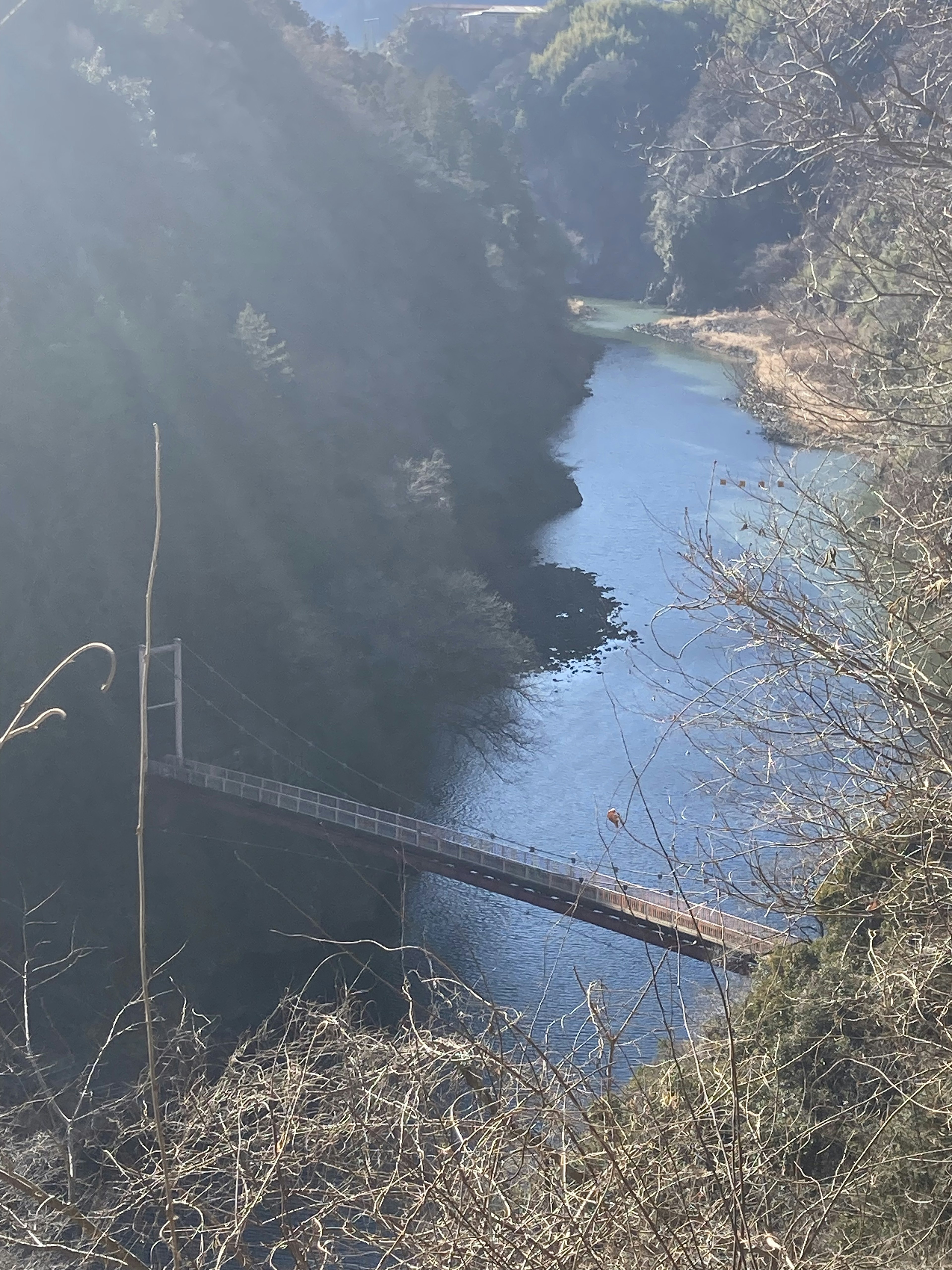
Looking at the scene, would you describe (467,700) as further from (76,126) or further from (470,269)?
(470,269)

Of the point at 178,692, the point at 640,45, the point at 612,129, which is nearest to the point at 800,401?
the point at 178,692

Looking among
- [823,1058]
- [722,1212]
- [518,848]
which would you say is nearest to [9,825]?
[518,848]

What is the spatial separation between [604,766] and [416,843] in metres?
3.36

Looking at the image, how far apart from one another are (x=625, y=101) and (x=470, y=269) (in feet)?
82.5

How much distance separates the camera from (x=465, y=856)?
12633mm

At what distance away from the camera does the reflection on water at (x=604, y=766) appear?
1120 centimetres

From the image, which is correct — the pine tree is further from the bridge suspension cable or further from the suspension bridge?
the suspension bridge

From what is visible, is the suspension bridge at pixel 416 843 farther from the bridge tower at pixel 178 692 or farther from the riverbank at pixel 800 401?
the riverbank at pixel 800 401

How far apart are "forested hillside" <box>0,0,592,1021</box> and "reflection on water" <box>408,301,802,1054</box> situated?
1.07 meters

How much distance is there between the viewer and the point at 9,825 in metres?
13.3

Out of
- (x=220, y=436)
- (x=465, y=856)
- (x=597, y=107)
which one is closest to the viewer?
(x=465, y=856)

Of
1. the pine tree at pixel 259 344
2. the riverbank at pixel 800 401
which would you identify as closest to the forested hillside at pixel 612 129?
the pine tree at pixel 259 344

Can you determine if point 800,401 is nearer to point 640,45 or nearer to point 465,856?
point 465,856

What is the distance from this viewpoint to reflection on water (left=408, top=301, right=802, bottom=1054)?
11.2 meters
